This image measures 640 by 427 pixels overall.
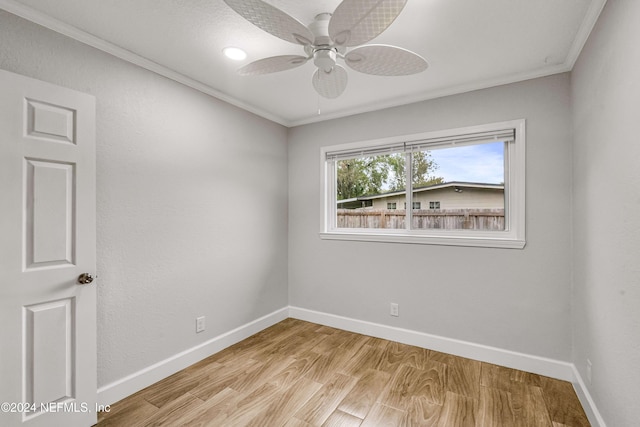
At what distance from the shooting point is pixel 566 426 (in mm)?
1736

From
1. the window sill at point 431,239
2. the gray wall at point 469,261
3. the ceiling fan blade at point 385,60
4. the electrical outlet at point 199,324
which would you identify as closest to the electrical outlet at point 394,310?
the gray wall at point 469,261

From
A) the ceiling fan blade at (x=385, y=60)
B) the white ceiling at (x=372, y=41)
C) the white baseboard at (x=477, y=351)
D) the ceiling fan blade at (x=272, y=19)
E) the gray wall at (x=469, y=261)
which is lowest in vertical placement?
the white baseboard at (x=477, y=351)

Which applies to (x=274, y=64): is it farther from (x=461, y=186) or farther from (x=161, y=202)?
(x=461, y=186)

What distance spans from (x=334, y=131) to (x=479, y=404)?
2775 mm

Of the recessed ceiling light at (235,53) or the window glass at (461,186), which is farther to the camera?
the window glass at (461,186)

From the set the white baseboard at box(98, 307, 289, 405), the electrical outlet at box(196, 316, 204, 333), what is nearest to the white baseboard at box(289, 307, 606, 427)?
the white baseboard at box(98, 307, 289, 405)

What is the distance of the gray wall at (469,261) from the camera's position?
224 cm

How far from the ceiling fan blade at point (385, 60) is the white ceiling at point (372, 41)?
0.36 meters

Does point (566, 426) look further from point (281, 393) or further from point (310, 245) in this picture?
point (310, 245)

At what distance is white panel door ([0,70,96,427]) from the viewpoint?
58.1 inches

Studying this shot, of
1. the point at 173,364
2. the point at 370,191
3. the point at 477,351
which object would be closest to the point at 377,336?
the point at 477,351

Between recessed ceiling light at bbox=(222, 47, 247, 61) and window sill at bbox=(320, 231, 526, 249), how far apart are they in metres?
1.95

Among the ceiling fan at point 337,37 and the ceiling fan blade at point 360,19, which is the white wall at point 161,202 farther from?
the ceiling fan blade at point 360,19

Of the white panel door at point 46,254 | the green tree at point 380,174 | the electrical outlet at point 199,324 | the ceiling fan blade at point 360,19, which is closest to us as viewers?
the ceiling fan blade at point 360,19
